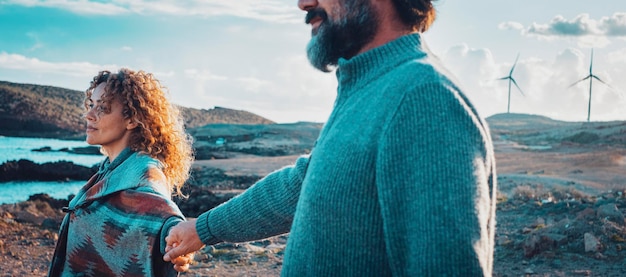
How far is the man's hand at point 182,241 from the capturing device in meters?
2.48

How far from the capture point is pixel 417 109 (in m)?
1.48

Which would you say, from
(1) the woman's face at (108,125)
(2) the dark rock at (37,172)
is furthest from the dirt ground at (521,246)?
(2) the dark rock at (37,172)

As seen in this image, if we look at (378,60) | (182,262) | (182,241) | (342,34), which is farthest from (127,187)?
(378,60)

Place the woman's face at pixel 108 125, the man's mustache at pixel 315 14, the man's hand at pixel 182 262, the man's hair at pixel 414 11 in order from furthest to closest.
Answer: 1. the woman's face at pixel 108 125
2. the man's hand at pixel 182 262
3. the man's mustache at pixel 315 14
4. the man's hair at pixel 414 11

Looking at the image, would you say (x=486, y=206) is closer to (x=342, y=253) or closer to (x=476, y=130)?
(x=476, y=130)

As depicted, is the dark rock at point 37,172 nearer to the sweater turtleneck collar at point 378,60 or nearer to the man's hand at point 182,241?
the man's hand at point 182,241

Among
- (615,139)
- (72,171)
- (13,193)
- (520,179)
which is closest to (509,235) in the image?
(520,179)

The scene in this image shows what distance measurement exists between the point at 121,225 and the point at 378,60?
1.73m


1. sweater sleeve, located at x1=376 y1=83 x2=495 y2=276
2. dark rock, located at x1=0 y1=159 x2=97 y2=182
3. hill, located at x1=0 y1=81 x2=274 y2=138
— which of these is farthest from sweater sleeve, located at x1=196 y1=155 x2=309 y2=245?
hill, located at x1=0 y1=81 x2=274 y2=138

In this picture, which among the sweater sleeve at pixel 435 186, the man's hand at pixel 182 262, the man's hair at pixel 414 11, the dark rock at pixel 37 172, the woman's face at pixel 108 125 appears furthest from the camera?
the dark rock at pixel 37 172

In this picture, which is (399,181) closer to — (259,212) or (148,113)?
(259,212)

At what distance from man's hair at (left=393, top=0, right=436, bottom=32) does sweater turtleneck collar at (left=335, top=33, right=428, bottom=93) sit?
8 centimetres

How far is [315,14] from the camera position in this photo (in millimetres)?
2072

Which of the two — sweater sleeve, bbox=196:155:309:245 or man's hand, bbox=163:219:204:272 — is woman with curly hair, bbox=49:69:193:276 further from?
sweater sleeve, bbox=196:155:309:245
